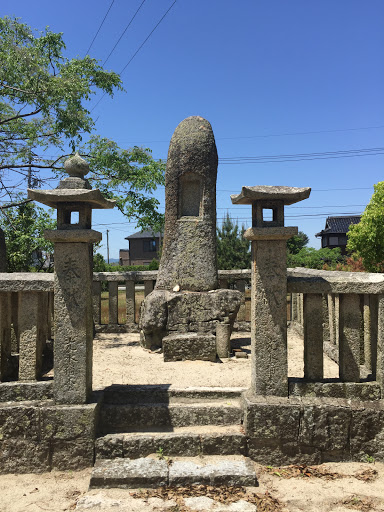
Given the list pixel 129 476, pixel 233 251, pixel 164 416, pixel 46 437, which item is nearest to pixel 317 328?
pixel 164 416

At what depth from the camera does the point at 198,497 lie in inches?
123

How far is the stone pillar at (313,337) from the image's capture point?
3.90 metres

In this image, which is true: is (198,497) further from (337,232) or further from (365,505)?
(337,232)

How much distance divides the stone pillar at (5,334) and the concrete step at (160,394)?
1.02m

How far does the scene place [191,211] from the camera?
6.99 meters

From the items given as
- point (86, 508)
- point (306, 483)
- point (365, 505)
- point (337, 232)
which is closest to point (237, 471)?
point (306, 483)

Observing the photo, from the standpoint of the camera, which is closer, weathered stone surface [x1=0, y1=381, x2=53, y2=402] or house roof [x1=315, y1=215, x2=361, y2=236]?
weathered stone surface [x1=0, y1=381, x2=53, y2=402]

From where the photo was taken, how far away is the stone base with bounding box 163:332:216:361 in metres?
5.98

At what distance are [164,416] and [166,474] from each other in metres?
0.68

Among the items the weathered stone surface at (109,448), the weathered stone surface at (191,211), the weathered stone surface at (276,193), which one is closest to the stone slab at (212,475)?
the weathered stone surface at (109,448)

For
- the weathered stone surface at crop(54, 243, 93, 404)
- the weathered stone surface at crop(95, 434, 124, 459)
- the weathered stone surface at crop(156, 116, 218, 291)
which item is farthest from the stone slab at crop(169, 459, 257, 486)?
the weathered stone surface at crop(156, 116, 218, 291)

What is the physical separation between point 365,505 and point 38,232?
24.8ft

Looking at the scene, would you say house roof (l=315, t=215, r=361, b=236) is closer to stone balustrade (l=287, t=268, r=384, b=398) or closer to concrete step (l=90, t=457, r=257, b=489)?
stone balustrade (l=287, t=268, r=384, b=398)

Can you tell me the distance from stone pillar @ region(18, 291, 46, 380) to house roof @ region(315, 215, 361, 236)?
3674 centimetres
